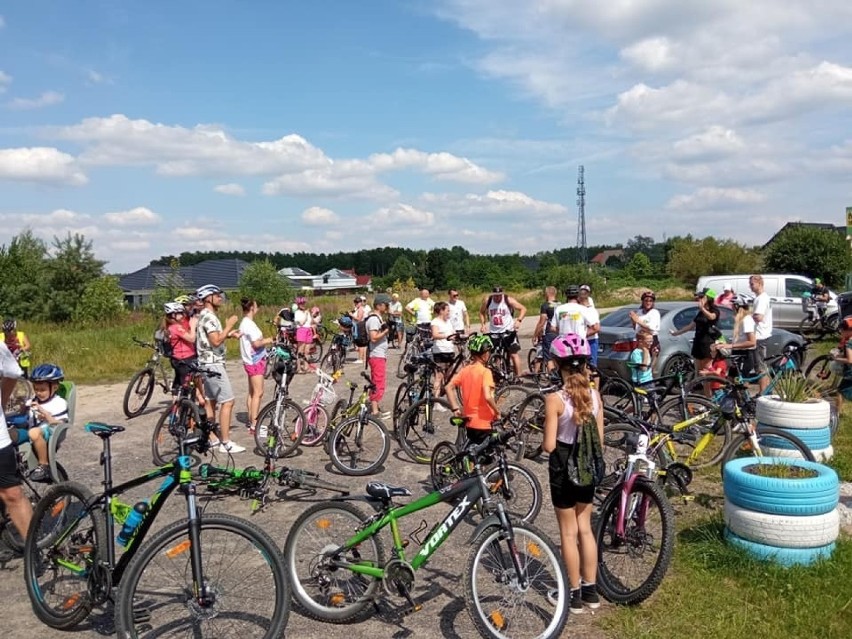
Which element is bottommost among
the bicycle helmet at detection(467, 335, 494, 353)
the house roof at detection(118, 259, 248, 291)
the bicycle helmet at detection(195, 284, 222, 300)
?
the bicycle helmet at detection(467, 335, 494, 353)

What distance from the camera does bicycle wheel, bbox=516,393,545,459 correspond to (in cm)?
766

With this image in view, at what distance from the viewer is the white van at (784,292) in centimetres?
1909

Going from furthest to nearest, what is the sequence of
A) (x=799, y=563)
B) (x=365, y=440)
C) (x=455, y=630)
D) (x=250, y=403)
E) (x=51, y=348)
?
(x=51, y=348), (x=250, y=403), (x=365, y=440), (x=799, y=563), (x=455, y=630)

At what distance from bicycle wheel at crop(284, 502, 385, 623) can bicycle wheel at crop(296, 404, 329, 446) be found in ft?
13.7

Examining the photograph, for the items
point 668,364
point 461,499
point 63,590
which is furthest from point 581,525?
point 668,364

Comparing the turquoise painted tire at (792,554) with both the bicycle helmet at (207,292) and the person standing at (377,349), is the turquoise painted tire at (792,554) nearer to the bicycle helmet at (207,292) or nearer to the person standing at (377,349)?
the person standing at (377,349)

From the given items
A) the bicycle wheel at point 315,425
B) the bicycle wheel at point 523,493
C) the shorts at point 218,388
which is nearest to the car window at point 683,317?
the bicycle wheel at point 315,425

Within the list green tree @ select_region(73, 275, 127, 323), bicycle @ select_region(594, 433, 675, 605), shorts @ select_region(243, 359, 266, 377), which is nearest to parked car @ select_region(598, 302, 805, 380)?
shorts @ select_region(243, 359, 266, 377)

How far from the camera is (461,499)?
13.4ft

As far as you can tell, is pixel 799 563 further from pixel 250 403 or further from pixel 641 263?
pixel 641 263

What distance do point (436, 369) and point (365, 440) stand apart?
5.71ft

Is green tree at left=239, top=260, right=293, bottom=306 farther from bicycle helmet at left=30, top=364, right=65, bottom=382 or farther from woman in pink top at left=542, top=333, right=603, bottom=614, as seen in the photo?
woman in pink top at left=542, top=333, right=603, bottom=614

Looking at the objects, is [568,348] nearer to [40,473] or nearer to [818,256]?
[40,473]

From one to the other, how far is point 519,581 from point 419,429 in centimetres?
430
